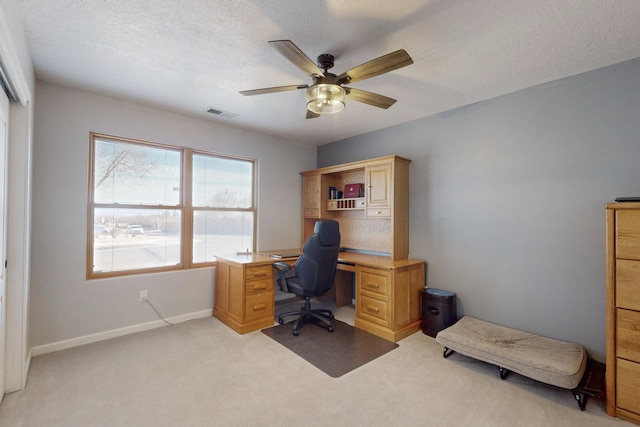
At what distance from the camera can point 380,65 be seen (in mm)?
1798

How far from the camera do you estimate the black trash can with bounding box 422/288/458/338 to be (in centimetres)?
305

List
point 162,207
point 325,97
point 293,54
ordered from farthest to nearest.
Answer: point 162,207 < point 325,97 < point 293,54

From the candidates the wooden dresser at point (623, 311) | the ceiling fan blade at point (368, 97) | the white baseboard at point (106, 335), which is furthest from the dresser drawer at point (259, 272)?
the wooden dresser at point (623, 311)

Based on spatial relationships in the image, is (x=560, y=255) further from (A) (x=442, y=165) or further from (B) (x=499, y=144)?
(A) (x=442, y=165)

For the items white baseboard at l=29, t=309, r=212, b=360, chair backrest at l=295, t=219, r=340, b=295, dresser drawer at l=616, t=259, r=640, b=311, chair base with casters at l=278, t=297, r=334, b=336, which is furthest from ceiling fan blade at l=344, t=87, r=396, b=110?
white baseboard at l=29, t=309, r=212, b=360

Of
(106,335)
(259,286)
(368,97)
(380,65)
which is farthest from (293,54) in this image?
(106,335)

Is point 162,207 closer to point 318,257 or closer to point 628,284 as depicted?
point 318,257

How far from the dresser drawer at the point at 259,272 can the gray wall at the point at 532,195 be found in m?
1.85

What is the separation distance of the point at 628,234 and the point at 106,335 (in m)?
4.50

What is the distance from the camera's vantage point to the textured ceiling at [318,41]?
1717 millimetres

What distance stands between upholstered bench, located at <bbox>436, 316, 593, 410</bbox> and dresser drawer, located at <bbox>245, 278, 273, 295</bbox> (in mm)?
1888

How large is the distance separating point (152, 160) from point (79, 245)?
1156mm

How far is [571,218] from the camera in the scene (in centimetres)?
253

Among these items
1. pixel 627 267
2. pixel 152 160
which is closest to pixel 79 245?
pixel 152 160
